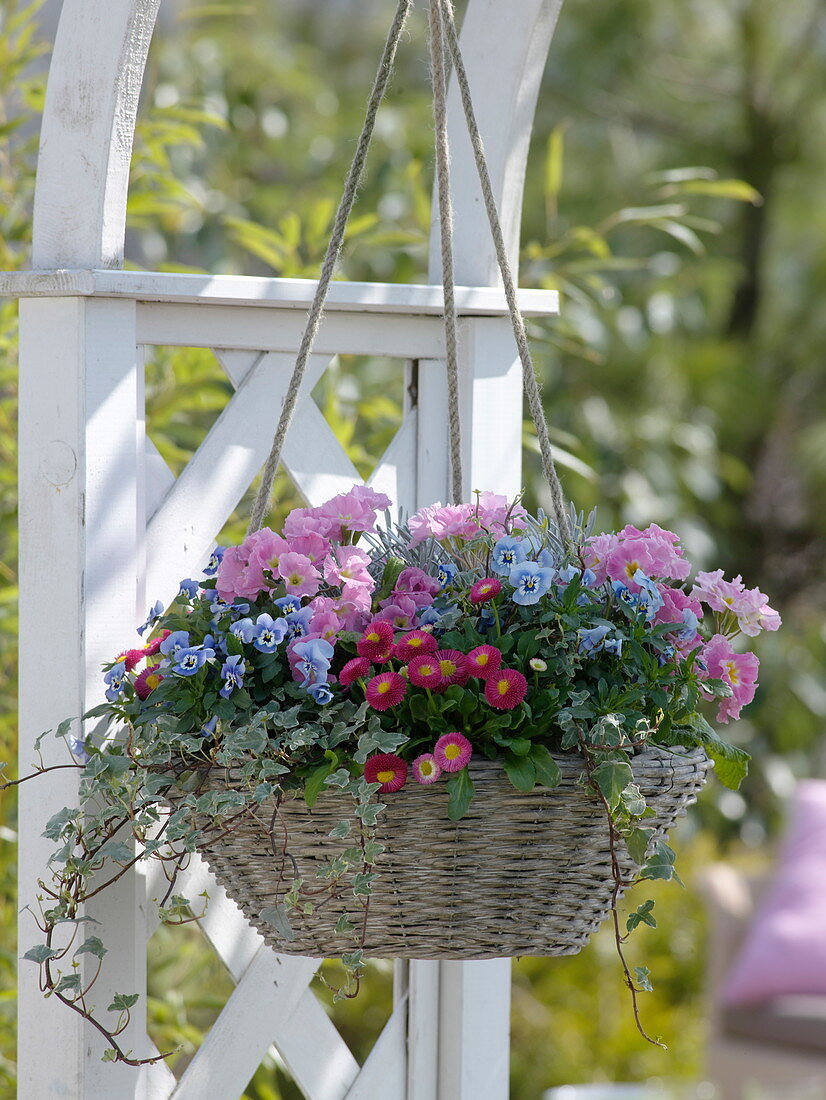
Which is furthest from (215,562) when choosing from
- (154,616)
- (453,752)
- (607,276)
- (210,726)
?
(607,276)

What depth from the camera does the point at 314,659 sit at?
84 centimetres

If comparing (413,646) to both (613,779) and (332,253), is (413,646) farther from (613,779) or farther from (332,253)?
(332,253)

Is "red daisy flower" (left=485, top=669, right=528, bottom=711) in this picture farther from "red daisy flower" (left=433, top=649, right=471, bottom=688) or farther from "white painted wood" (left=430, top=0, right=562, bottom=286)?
"white painted wood" (left=430, top=0, right=562, bottom=286)

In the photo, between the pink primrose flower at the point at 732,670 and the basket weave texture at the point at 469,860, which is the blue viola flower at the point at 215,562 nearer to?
the basket weave texture at the point at 469,860

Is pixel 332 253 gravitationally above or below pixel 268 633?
above

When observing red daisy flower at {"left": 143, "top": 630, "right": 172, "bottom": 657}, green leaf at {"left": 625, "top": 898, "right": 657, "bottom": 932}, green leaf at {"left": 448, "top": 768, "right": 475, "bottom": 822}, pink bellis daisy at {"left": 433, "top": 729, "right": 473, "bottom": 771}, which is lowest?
green leaf at {"left": 625, "top": 898, "right": 657, "bottom": 932}

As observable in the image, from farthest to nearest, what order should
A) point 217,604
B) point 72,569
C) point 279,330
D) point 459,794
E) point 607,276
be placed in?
point 607,276
point 279,330
point 72,569
point 217,604
point 459,794

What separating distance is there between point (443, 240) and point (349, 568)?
0.32 meters

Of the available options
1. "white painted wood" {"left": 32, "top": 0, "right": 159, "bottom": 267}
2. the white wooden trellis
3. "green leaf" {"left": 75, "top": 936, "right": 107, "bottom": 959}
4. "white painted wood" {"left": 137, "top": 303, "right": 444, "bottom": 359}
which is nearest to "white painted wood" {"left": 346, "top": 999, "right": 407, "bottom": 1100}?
the white wooden trellis

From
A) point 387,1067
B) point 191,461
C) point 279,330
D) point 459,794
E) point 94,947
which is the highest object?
point 279,330

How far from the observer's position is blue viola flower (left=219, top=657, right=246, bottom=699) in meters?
0.85

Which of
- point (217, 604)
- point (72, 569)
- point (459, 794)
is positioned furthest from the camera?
point (72, 569)

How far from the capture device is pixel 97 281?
99 centimetres

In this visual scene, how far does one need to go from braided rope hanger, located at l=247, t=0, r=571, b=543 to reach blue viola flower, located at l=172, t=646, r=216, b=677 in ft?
0.44
